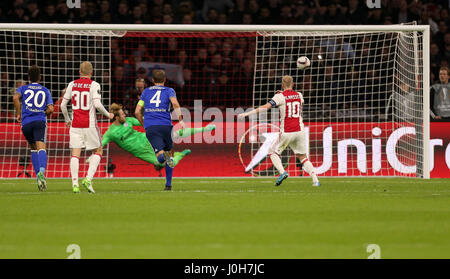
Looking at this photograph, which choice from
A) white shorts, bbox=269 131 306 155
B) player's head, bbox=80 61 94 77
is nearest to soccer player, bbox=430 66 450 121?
white shorts, bbox=269 131 306 155

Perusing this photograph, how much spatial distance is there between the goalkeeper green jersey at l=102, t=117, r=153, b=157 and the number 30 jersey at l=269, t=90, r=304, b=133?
4.18 metres

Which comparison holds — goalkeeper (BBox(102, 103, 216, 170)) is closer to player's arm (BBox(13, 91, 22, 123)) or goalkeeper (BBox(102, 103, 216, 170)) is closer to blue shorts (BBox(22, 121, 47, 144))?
player's arm (BBox(13, 91, 22, 123))

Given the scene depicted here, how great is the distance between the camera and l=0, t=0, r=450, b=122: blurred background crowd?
19.5m

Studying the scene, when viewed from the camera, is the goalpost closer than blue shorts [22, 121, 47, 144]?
No

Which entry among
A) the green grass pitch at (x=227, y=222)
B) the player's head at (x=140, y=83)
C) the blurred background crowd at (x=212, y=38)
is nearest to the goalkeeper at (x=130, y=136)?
Answer: the player's head at (x=140, y=83)

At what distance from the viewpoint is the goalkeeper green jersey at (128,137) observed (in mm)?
16906

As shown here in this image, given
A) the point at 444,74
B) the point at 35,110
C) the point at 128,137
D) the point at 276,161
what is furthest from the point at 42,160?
the point at 444,74

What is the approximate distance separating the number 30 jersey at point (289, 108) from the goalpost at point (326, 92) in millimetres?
2449

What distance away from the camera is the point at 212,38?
20797 mm

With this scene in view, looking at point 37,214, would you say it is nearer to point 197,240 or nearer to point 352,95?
point 197,240

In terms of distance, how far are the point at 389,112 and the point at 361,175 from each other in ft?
5.36

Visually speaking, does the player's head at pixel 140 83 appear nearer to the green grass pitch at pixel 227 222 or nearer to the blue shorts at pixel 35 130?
the blue shorts at pixel 35 130

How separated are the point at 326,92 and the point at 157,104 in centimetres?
646

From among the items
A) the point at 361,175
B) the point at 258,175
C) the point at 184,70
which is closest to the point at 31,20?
the point at 184,70
